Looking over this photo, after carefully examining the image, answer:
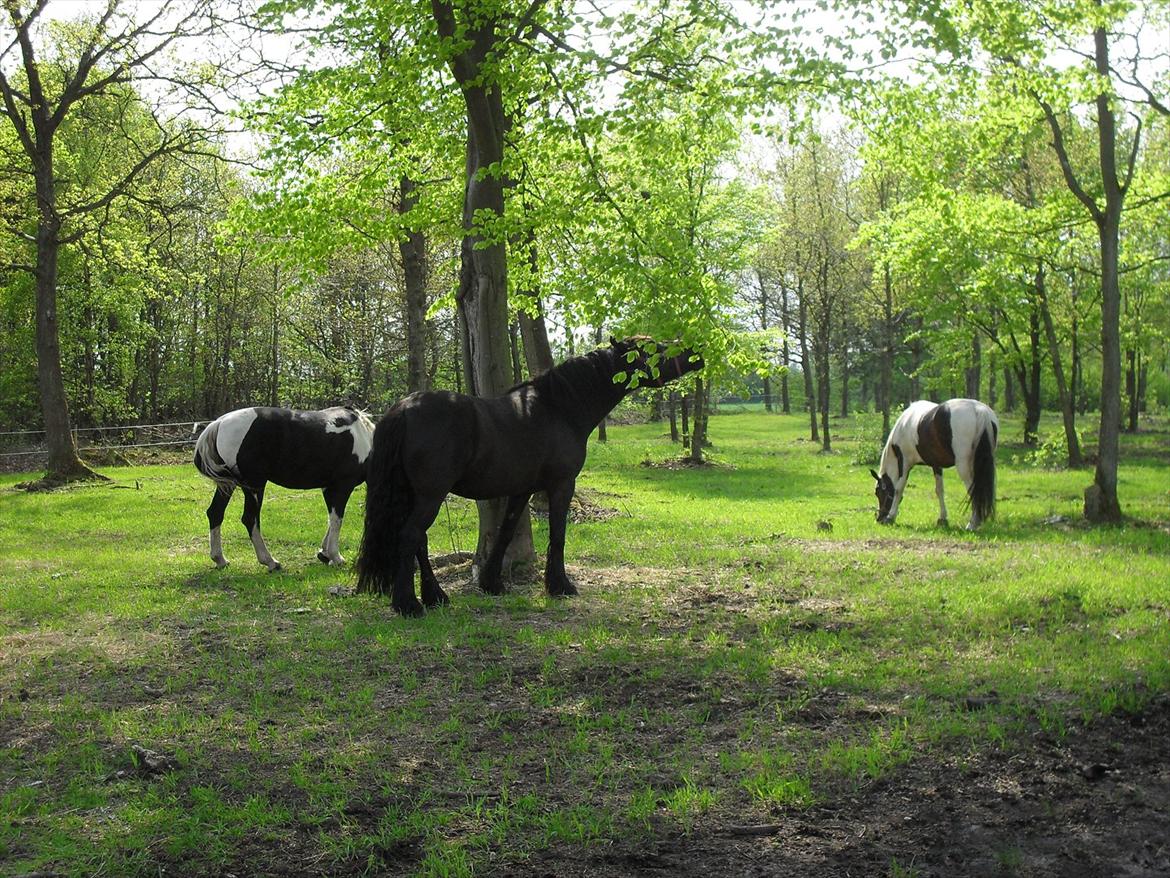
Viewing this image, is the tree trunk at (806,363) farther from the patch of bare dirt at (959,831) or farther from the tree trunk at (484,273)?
the patch of bare dirt at (959,831)

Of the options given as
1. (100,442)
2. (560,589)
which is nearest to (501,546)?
(560,589)

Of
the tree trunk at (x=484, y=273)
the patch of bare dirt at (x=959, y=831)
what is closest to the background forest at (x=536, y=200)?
the tree trunk at (x=484, y=273)

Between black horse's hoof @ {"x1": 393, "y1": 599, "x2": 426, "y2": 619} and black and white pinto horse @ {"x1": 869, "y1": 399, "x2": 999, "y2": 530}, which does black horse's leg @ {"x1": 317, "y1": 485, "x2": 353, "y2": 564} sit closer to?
black horse's hoof @ {"x1": 393, "y1": 599, "x2": 426, "y2": 619}

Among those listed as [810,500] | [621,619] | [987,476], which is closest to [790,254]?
[810,500]

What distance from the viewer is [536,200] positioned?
1098cm

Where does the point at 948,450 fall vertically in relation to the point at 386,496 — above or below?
below

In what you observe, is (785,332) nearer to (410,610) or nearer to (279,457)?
(279,457)

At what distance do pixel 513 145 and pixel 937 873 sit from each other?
864 centimetres

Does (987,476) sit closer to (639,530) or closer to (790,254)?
(639,530)

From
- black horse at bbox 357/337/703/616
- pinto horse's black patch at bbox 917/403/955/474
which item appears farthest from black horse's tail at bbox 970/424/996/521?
black horse at bbox 357/337/703/616

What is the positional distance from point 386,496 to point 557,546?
5.84 feet

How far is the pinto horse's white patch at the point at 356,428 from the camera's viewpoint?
1187 cm

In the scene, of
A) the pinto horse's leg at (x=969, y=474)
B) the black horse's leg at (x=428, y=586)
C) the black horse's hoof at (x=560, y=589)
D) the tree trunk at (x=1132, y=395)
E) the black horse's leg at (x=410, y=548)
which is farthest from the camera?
the tree trunk at (x=1132, y=395)

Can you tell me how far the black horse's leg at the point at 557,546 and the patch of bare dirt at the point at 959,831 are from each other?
4.69 metres
